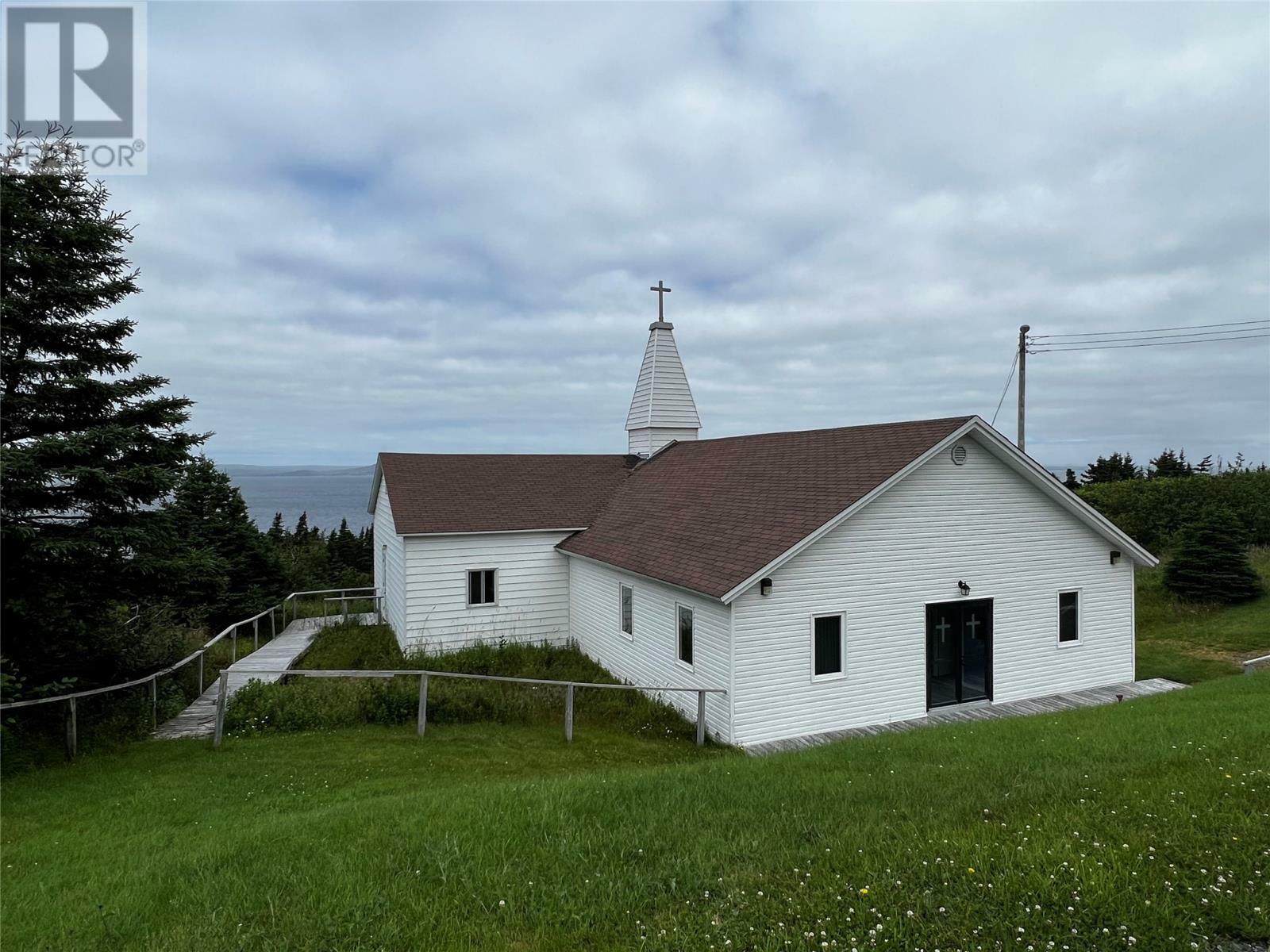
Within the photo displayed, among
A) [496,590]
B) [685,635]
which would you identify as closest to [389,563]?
[496,590]

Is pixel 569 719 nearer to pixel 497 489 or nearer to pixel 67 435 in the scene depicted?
pixel 67 435

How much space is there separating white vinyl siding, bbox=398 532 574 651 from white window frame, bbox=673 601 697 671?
647 cm

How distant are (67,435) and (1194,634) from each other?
2419 centimetres

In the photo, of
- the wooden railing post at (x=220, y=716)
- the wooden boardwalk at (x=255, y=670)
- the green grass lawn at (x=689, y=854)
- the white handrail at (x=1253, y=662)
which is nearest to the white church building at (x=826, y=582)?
the white handrail at (x=1253, y=662)

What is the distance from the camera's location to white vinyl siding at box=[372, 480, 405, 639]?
1803 centimetres

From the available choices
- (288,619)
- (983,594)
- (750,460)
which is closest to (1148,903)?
(983,594)

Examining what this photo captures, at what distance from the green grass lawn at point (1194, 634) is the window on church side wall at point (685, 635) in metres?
10.4

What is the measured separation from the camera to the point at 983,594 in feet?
43.2

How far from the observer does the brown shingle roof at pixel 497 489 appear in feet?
59.2

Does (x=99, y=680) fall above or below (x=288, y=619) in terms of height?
above

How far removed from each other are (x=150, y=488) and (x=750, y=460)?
39.0ft

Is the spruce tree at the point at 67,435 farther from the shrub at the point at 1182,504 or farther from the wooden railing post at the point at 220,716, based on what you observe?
the shrub at the point at 1182,504

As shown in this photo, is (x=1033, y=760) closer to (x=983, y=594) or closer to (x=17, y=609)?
(x=983, y=594)

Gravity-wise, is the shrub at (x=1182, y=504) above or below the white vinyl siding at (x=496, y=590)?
above
